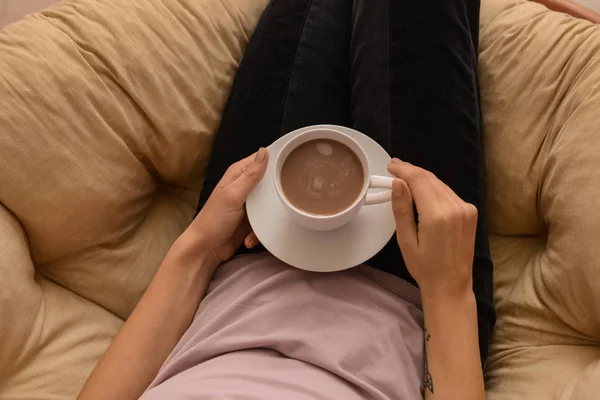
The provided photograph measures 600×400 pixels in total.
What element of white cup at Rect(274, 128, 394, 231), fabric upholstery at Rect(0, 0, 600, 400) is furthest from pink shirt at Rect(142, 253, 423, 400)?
fabric upholstery at Rect(0, 0, 600, 400)

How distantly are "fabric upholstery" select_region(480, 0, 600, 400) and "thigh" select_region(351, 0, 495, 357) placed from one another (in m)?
0.07

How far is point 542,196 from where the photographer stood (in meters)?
0.89

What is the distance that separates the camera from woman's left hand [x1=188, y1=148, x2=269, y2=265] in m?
0.81

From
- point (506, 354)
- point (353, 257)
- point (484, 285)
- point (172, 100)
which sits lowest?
point (506, 354)

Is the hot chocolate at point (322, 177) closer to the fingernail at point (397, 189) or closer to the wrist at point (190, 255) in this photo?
the fingernail at point (397, 189)

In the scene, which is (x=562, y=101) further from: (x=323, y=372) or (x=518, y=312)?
(x=323, y=372)

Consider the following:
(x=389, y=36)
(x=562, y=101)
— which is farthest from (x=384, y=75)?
(x=562, y=101)

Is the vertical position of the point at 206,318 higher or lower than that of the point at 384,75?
lower

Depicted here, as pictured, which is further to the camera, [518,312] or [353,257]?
[518,312]

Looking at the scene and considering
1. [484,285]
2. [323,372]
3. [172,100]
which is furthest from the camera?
[172,100]

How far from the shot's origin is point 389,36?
36.9 inches

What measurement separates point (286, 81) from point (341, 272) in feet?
1.18

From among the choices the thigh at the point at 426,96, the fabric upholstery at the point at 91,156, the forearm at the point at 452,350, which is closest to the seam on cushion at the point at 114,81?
the fabric upholstery at the point at 91,156

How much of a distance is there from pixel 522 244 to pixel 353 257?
39 cm
